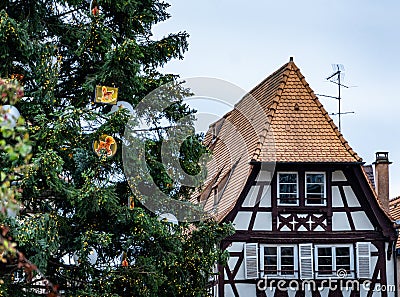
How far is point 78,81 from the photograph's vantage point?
13.4 meters

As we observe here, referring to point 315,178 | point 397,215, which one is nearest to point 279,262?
point 315,178

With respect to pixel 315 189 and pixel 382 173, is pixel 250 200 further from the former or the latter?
pixel 382 173

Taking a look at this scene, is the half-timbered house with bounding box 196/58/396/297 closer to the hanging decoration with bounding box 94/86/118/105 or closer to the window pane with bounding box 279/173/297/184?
the window pane with bounding box 279/173/297/184

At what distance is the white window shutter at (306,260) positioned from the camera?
21.3 meters

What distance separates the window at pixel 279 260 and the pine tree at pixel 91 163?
8099mm

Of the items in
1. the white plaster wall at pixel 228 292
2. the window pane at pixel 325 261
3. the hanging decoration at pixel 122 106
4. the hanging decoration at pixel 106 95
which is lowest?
the white plaster wall at pixel 228 292

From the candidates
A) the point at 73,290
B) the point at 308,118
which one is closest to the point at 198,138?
the point at 73,290

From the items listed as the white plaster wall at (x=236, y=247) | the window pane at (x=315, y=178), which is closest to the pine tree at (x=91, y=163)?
the white plaster wall at (x=236, y=247)

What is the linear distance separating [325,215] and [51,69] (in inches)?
436

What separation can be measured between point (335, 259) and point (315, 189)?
1843 millimetres

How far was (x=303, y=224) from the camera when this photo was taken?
2148 centimetres

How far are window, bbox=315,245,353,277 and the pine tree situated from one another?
8708mm

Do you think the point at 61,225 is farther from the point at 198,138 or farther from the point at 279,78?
the point at 279,78

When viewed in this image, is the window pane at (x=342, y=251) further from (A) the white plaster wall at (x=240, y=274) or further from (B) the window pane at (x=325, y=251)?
(A) the white plaster wall at (x=240, y=274)
